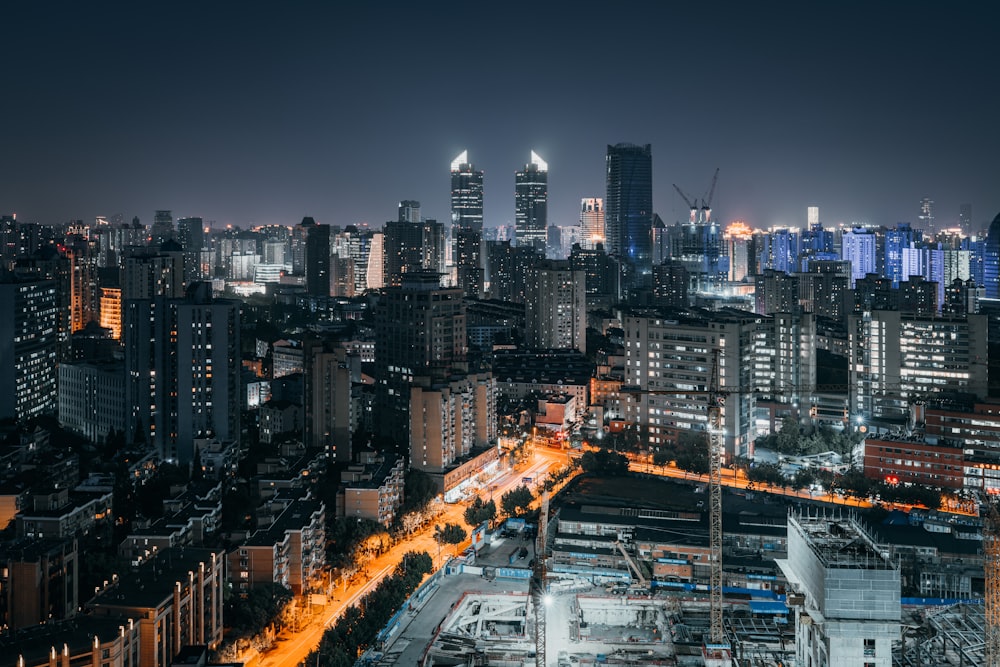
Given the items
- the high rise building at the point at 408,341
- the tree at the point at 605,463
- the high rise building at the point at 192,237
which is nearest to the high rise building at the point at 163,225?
the high rise building at the point at 192,237

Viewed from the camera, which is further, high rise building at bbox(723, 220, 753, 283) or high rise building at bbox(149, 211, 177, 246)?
high rise building at bbox(723, 220, 753, 283)

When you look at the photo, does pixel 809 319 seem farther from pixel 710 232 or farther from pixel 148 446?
pixel 710 232

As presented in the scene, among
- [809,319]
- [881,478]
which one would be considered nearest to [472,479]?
[881,478]

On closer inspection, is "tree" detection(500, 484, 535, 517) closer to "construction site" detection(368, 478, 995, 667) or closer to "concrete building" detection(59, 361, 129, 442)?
"construction site" detection(368, 478, 995, 667)

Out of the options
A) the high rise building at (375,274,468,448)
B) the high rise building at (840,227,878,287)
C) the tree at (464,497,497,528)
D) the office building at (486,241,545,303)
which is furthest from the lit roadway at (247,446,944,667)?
the high rise building at (840,227,878,287)

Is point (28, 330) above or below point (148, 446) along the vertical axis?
above

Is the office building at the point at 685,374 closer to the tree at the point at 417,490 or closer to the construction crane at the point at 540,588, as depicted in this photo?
the tree at the point at 417,490
